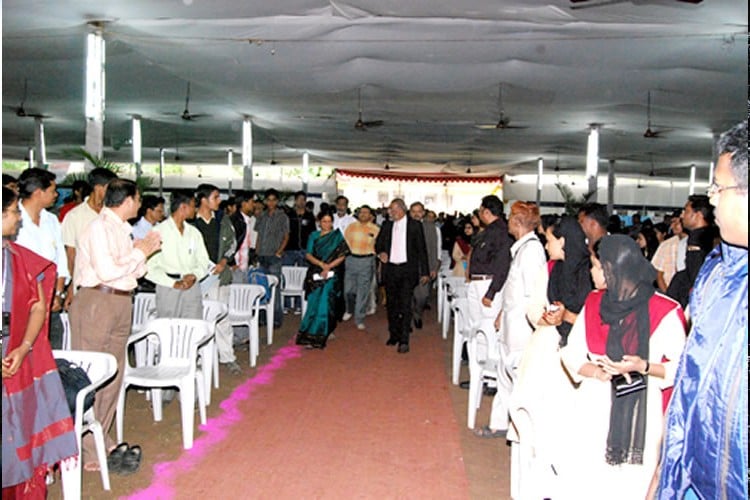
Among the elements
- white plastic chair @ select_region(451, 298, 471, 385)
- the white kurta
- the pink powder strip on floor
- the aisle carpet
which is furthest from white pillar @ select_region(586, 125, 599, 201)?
the white kurta

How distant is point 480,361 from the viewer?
4438 mm

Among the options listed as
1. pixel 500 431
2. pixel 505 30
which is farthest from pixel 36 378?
pixel 505 30

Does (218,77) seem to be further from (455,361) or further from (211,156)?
(211,156)

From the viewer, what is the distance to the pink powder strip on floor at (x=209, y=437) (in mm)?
3334

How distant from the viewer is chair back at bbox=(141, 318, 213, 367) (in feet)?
14.0

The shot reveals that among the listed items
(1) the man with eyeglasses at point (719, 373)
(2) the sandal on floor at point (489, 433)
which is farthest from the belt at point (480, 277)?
(1) the man with eyeglasses at point (719, 373)

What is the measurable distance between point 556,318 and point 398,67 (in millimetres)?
6359

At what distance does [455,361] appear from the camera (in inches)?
221

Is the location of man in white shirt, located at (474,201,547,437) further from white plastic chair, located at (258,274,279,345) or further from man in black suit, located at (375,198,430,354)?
white plastic chair, located at (258,274,279,345)

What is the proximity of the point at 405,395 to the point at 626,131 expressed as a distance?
34.4ft

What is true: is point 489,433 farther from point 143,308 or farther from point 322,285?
point 322,285

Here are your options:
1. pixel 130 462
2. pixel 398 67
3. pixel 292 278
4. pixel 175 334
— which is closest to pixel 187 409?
pixel 130 462

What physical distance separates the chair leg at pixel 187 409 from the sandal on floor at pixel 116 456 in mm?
376

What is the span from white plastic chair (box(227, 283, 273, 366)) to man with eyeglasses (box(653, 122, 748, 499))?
4.61 m
